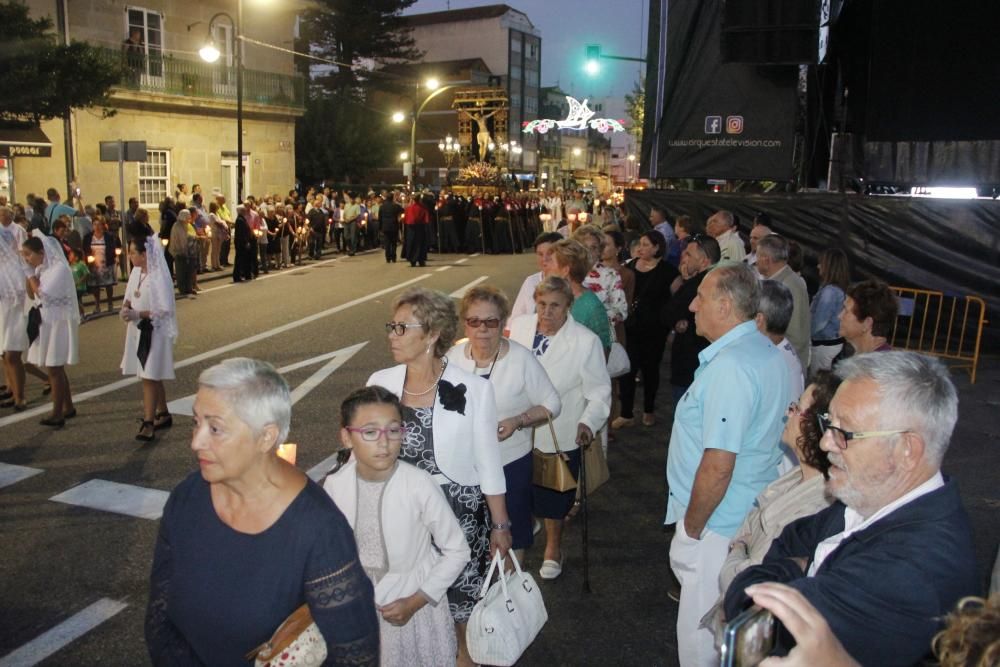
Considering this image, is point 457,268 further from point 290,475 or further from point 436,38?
point 436,38

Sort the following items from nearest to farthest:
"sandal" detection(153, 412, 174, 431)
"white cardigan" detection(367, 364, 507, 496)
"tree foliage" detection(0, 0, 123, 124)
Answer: "white cardigan" detection(367, 364, 507, 496), "sandal" detection(153, 412, 174, 431), "tree foliage" detection(0, 0, 123, 124)

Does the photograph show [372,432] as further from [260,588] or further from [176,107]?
[176,107]

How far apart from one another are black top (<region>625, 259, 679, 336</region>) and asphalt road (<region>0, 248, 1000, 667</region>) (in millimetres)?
1040

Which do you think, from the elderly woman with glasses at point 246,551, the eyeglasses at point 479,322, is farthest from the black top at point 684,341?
the elderly woman with glasses at point 246,551

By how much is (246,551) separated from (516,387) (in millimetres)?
2125

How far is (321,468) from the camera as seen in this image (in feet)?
21.8

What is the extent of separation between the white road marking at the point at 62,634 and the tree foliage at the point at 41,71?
548 inches

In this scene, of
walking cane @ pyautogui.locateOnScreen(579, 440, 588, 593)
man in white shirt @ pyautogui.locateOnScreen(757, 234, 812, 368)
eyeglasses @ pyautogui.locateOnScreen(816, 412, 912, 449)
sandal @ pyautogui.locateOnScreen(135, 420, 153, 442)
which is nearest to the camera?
eyeglasses @ pyautogui.locateOnScreen(816, 412, 912, 449)

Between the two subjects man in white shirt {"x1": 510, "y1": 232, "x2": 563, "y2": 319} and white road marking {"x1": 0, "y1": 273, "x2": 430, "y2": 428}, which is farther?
white road marking {"x1": 0, "y1": 273, "x2": 430, "y2": 428}

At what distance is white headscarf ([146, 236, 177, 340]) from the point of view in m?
7.29

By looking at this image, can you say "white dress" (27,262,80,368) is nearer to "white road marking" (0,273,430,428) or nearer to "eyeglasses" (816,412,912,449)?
"white road marking" (0,273,430,428)

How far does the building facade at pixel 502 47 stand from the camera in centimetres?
7475

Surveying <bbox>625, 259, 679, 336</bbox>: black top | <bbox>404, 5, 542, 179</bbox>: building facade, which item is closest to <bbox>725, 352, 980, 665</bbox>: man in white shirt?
<bbox>625, 259, 679, 336</bbox>: black top

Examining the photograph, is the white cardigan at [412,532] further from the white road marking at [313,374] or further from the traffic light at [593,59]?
the traffic light at [593,59]
